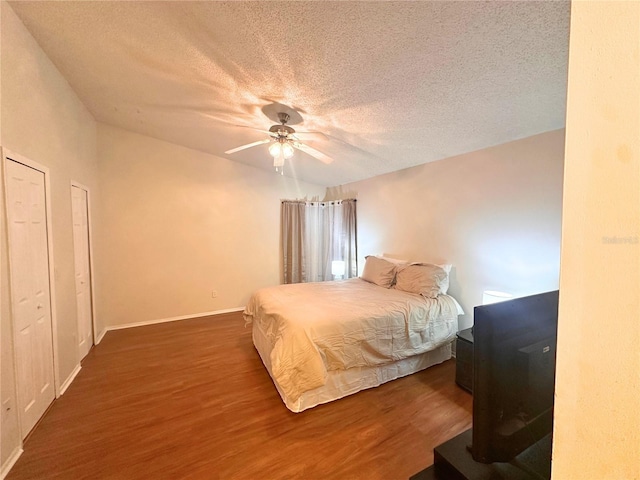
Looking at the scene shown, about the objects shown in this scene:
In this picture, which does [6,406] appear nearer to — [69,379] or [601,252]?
[69,379]

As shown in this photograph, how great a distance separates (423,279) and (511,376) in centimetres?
217

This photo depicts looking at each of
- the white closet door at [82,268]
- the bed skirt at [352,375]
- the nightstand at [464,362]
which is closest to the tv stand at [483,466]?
the bed skirt at [352,375]

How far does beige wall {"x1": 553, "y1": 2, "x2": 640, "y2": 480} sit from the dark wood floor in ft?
4.77

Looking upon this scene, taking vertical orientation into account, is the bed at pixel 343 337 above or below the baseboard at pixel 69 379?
above

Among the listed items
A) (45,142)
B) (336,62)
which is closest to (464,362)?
(336,62)

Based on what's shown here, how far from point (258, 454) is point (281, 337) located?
707 millimetres

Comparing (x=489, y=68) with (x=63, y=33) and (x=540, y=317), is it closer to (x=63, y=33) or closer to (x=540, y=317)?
(x=540, y=317)

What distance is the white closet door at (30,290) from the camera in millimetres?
1590

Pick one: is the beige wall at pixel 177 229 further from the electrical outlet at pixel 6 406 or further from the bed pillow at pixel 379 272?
the electrical outlet at pixel 6 406

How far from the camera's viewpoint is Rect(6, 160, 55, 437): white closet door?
1590 millimetres

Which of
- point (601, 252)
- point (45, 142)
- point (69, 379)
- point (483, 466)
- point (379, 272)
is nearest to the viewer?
point (601, 252)

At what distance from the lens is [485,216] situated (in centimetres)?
258

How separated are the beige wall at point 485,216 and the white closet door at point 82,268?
3.74 m

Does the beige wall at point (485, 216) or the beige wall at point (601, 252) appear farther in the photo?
the beige wall at point (485, 216)
